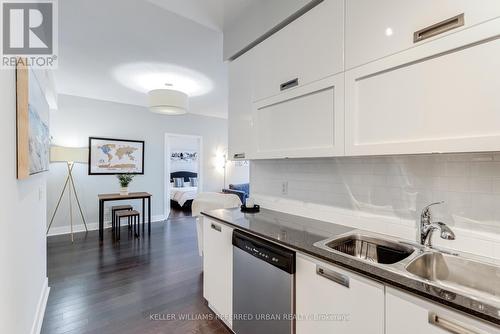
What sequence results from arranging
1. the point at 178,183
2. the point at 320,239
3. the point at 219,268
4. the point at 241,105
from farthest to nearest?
the point at 178,183 < the point at 241,105 < the point at 219,268 < the point at 320,239

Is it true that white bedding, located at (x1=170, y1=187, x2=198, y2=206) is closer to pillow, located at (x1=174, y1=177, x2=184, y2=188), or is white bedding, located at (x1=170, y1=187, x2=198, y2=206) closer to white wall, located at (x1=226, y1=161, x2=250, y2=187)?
white wall, located at (x1=226, y1=161, x2=250, y2=187)

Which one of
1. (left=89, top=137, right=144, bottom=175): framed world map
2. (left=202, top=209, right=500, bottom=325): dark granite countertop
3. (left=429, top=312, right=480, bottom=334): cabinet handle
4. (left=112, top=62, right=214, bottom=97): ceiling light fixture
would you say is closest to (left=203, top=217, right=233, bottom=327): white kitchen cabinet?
(left=202, top=209, right=500, bottom=325): dark granite countertop

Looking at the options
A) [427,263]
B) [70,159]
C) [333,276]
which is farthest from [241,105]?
[70,159]

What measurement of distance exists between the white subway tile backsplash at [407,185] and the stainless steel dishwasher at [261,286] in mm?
683

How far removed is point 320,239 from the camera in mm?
1394

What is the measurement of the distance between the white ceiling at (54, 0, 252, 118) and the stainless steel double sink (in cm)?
202

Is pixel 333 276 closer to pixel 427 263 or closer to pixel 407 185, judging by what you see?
pixel 427 263

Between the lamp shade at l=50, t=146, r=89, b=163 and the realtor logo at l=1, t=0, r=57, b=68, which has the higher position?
the realtor logo at l=1, t=0, r=57, b=68

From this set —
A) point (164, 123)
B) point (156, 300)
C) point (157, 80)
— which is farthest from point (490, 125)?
point (164, 123)

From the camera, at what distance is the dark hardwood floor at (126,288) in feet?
6.33

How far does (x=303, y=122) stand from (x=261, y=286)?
1.11m

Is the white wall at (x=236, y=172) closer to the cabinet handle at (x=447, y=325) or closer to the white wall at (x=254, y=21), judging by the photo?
the white wall at (x=254, y=21)

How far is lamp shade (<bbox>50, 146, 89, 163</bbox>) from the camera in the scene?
12.4ft

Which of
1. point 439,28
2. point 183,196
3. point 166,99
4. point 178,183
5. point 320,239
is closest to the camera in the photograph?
point 439,28
